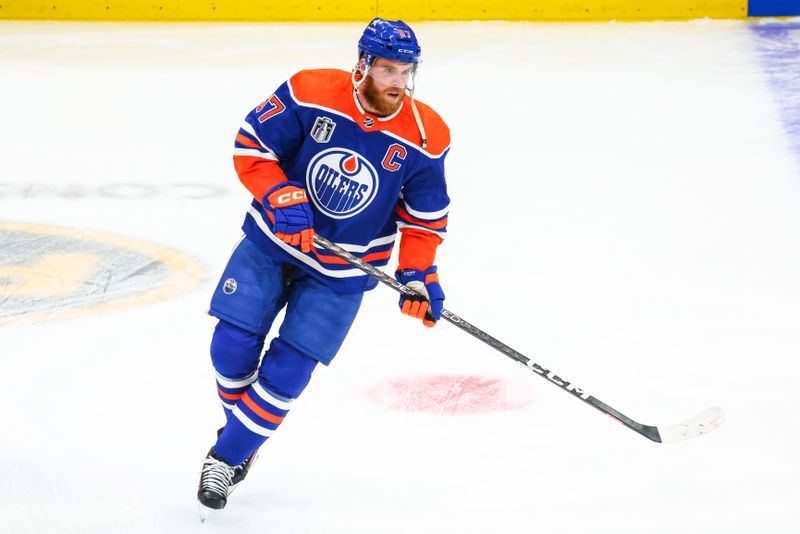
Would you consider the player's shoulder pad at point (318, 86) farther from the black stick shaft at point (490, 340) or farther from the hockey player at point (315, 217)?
the black stick shaft at point (490, 340)

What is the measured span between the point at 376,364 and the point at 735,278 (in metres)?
1.38

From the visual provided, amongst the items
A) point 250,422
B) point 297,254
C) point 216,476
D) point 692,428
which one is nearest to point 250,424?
point 250,422

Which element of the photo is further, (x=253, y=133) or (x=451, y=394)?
(x=451, y=394)

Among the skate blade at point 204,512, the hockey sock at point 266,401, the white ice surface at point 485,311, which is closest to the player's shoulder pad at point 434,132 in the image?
the hockey sock at point 266,401

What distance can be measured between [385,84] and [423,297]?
1.66 ft

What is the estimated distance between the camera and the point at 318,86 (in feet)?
8.30

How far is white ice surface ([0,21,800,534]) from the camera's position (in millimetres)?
2742

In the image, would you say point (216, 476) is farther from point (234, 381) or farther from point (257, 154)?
point (257, 154)

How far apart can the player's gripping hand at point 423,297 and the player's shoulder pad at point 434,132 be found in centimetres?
29

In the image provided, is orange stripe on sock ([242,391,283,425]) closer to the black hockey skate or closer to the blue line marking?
the black hockey skate

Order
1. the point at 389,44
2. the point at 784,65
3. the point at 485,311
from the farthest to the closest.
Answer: the point at 784,65, the point at 485,311, the point at 389,44

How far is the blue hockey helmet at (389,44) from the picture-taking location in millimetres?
2439

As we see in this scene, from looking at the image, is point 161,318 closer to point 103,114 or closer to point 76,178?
point 76,178

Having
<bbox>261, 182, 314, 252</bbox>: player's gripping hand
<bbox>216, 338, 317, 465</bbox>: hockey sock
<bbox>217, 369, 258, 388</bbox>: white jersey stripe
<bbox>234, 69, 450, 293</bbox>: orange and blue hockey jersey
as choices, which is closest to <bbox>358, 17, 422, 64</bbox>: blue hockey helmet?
<bbox>234, 69, 450, 293</bbox>: orange and blue hockey jersey
